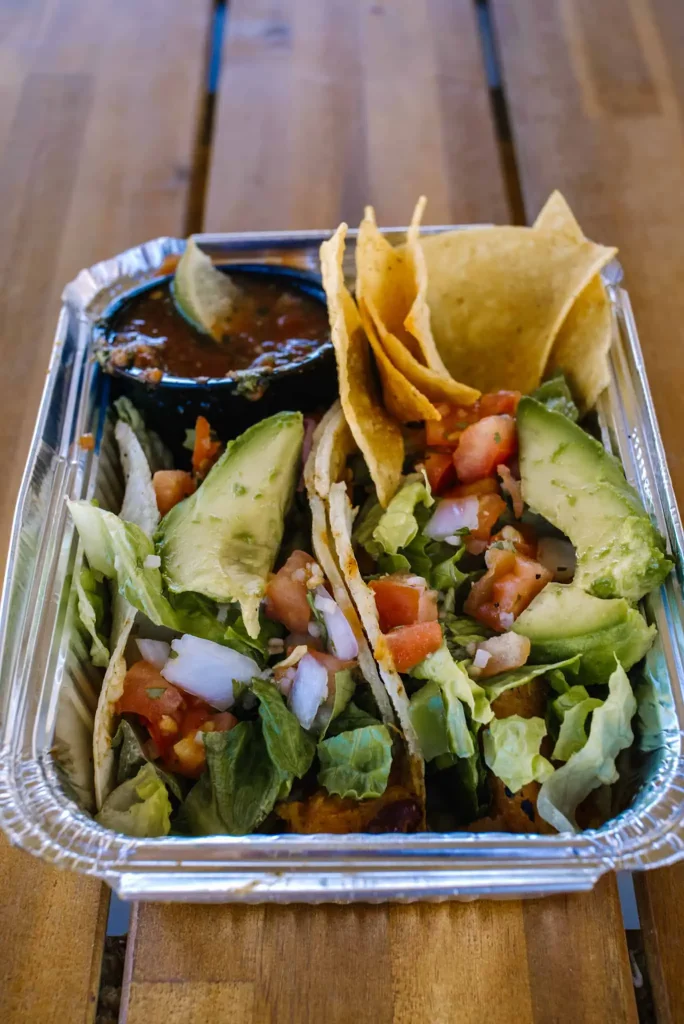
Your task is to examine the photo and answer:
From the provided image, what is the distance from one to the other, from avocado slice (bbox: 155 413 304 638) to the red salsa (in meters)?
0.24

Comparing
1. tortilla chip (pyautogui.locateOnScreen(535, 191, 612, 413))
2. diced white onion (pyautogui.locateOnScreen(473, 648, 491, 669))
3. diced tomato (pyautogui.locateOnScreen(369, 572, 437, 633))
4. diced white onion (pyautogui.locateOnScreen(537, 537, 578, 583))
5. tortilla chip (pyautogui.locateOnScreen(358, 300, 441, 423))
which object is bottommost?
diced white onion (pyautogui.locateOnScreen(473, 648, 491, 669))

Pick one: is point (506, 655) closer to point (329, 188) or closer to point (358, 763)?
point (358, 763)

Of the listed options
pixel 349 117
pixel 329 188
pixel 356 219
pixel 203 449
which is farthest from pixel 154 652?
pixel 349 117

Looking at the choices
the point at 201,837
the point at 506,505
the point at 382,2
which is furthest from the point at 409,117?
the point at 201,837

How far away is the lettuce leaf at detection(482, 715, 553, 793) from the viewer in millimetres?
1250

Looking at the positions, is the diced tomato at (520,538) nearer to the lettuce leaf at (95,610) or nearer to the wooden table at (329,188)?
the wooden table at (329,188)

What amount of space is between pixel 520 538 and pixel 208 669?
24.8 inches

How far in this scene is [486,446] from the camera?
1.63 meters

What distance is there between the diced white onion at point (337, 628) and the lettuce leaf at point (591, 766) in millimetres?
382

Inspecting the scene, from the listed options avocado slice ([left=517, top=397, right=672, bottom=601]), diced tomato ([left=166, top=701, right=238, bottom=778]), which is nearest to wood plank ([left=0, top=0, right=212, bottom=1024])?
diced tomato ([left=166, top=701, right=238, bottom=778])

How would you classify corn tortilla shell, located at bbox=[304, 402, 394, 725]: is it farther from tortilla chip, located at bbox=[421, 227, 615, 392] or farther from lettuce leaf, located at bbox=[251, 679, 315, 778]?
tortilla chip, located at bbox=[421, 227, 615, 392]

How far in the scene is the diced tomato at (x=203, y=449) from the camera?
1718mm

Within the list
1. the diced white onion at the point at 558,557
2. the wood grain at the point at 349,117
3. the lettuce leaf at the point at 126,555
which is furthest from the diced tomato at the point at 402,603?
the wood grain at the point at 349,117

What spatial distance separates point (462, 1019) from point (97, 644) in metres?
0.83
